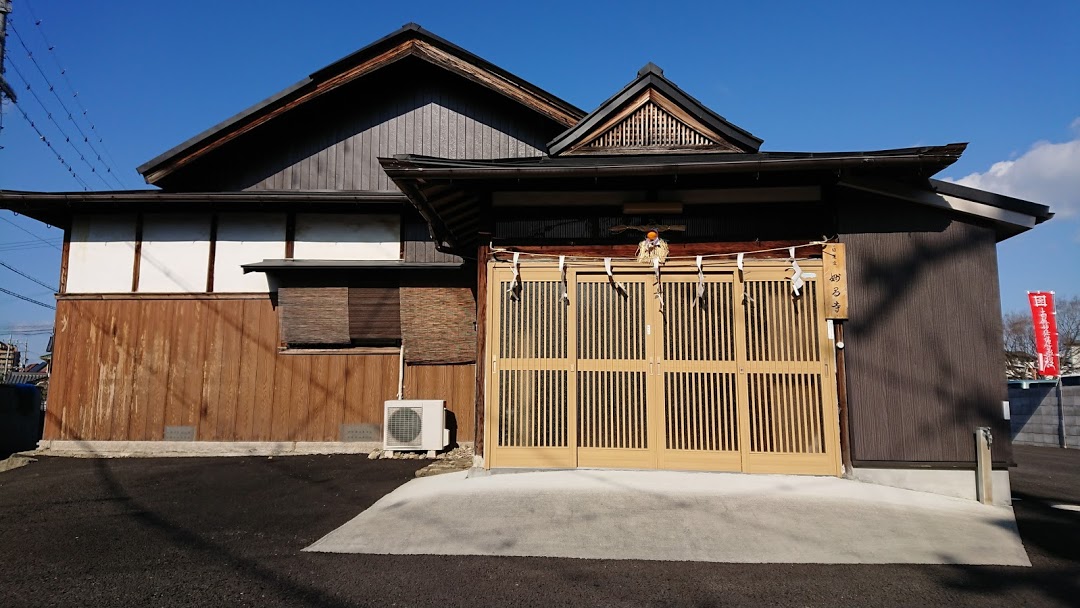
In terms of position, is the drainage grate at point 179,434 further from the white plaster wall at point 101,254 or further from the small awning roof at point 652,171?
the small awning roof at point 652,171

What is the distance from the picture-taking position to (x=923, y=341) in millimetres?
5875

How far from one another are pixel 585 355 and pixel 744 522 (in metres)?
2.34

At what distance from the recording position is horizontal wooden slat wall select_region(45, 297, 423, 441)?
382 inches

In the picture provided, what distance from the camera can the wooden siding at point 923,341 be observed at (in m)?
5.75

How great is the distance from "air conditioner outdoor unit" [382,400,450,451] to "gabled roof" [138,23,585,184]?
5.60 metres

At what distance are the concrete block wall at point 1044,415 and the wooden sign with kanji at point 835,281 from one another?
11479 mm

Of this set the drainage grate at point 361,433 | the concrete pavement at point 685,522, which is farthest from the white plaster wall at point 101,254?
the concrete pavement at point 685,522

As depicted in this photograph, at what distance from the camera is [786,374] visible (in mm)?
6082

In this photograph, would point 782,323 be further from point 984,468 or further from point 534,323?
point 534,323

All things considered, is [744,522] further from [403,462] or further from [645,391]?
[403,462]

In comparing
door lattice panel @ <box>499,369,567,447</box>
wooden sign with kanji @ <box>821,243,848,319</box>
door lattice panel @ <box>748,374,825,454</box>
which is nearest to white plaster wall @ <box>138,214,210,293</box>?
door lattice panel @ <box>499,369,567,447</box>

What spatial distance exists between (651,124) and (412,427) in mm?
5673

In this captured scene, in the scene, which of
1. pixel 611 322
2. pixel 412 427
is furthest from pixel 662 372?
pixel 412 427

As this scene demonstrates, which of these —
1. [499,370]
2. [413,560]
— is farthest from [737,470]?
[413,560]
